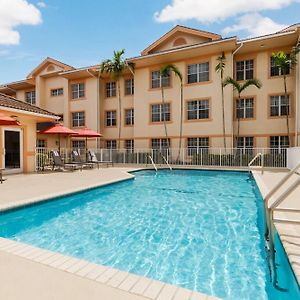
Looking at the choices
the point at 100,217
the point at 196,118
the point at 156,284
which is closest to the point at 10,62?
the point at 196,118

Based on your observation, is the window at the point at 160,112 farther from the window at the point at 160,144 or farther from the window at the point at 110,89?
the window at the point at 110,89

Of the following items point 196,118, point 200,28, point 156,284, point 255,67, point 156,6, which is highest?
point 200,28

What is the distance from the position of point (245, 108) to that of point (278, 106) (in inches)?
91.8

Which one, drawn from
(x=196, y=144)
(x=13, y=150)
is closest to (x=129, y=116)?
(x=196, y=144)

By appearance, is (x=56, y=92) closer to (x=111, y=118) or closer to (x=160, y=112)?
(x=111, y=118)

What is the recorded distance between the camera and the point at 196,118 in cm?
2022

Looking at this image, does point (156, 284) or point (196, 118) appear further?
point (196, 118)

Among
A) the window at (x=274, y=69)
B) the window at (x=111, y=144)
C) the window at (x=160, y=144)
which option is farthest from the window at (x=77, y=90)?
the window at (x=274, y=69)

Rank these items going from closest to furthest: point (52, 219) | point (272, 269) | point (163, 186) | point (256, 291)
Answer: point (256, 291) → point (272, 269) → point (52, 219) → point (163, 186)

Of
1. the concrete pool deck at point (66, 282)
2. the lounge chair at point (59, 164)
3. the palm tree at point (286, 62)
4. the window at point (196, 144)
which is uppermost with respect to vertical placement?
the palm tree at point (286, 62)

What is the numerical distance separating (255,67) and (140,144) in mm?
11360

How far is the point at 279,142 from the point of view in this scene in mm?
18219

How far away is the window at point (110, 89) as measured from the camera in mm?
24438

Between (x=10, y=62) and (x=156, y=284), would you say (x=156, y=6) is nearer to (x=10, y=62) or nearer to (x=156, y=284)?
(x=10, y=62)
